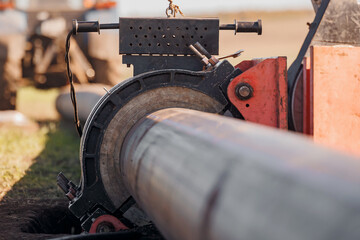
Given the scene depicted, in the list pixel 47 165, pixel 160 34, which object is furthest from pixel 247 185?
pixel 47 165

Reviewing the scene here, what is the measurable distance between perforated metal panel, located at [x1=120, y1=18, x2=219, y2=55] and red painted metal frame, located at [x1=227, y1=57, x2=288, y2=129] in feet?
1.56

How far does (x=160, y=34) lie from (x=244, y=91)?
0.68m

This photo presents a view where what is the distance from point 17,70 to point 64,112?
1027 millimetres

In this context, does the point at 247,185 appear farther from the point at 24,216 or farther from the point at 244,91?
the point at 24,216

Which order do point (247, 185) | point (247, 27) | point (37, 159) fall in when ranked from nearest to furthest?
point (247, 185)
point (247, 27)
point (37, 159)

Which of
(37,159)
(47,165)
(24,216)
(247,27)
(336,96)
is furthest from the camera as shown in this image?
(37,159)

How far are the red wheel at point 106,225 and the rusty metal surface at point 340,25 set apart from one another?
1.58m

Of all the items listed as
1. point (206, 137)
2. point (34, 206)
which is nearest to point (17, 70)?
point (34, 206)

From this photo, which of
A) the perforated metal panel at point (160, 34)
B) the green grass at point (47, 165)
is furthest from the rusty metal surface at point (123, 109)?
the green grass at point (47, 165)

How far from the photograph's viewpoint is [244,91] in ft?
10.0

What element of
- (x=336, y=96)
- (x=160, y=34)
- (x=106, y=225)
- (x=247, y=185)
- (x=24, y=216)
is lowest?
(x=24, y=216)

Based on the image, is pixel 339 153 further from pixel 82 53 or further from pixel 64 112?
pixel 82 53

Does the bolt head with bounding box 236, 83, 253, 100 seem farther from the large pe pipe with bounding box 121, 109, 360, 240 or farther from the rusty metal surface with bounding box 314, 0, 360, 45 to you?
the large pe pipe with bounding box 121, 109, 360, 240

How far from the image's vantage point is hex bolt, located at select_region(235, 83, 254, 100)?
121 inches
